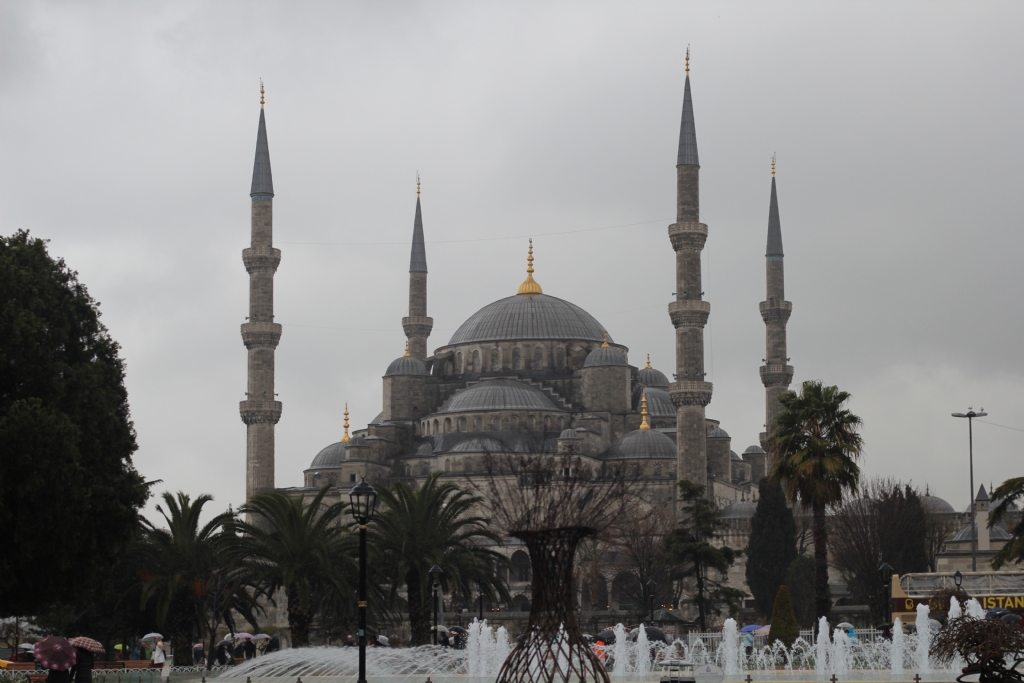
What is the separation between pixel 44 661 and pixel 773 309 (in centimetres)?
4894

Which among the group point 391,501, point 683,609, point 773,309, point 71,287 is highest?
point 773,309

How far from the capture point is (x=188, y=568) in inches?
1228

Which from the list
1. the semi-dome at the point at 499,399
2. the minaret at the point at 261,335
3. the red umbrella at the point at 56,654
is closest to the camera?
the red umbrella at the point at 56,654

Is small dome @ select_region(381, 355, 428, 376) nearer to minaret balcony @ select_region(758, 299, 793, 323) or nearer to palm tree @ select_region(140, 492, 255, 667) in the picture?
minaret balcony @ select_region(758, 299, 793, 323)

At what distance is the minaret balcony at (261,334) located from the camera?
59.6 meters

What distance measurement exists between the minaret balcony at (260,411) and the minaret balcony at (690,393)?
603 inches

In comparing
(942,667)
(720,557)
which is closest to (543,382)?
(720,557)

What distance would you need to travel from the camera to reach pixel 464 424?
6975 cm

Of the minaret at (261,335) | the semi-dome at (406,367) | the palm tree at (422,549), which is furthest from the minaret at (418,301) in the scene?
the palm tree at (422,549)

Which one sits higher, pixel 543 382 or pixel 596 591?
pixel 543 382

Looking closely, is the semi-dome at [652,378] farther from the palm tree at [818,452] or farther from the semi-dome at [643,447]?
the palm tree at [818,452]

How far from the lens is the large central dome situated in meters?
76.4

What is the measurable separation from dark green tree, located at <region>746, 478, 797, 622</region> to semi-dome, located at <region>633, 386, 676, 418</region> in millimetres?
21962

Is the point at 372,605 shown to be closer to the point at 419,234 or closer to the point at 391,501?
the point at 391,501
